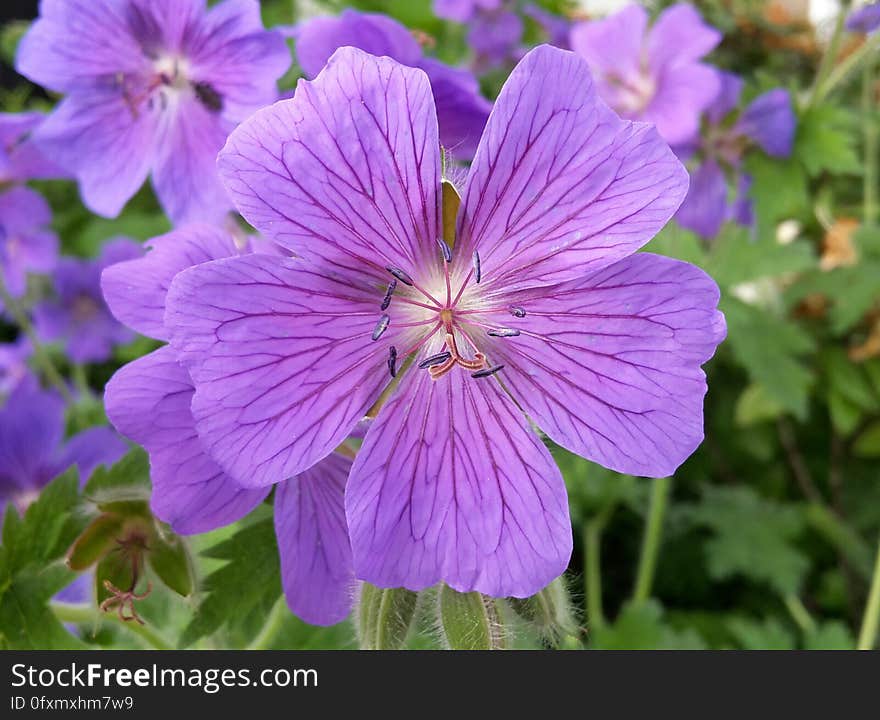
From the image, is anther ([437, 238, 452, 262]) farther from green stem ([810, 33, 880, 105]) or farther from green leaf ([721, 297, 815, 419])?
green stem ([810, 33, 880, 105])

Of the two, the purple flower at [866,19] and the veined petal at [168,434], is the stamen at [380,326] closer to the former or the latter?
the veined petal at [168,434]

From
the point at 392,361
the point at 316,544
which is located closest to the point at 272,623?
the point at 316,544

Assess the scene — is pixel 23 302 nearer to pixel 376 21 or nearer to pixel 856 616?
pixel 376 21

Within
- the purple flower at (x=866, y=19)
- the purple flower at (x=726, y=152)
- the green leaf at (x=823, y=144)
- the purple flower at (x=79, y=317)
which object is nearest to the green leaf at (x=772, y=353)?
the purple flower at (x=726, y=152)

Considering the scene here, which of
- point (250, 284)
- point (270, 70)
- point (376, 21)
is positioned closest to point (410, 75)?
point (250, 284)

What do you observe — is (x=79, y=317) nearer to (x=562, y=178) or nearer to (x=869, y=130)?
(x=562, y=178)

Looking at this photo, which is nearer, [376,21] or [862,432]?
[376,21]

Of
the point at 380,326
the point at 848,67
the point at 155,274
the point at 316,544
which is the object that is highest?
the point at 848,67
